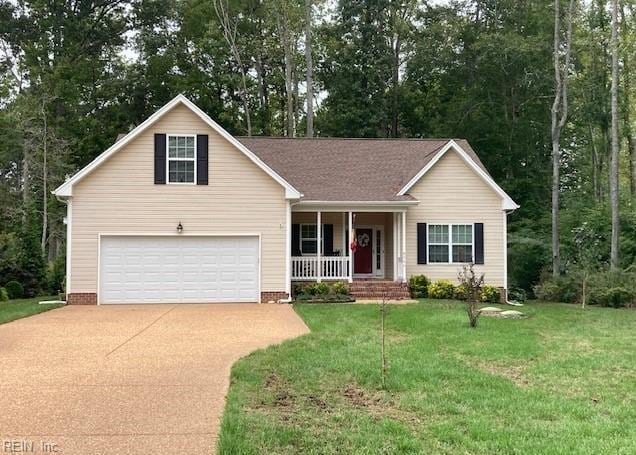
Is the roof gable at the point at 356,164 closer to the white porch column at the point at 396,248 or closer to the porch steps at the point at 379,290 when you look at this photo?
the white porch column at the point at 396,248

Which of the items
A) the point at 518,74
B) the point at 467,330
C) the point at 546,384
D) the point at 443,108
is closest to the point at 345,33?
the point at 443,108

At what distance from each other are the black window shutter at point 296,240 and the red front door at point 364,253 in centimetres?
222

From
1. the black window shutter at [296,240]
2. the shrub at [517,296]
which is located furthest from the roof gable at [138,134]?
the shrub at [517,296]

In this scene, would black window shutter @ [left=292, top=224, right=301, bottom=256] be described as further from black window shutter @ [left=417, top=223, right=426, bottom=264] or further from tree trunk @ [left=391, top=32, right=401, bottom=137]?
tree trunk @ [left=391, top=32, right=401, bottom=137]

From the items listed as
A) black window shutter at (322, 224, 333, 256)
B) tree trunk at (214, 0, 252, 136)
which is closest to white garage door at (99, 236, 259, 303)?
black window shutter at (322, 224, 333, 256)

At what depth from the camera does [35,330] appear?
10891mm

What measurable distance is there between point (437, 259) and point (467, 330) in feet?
26.0

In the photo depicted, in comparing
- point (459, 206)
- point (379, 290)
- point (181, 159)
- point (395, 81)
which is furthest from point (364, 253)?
point (395, 81)

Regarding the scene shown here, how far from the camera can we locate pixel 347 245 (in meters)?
18.8

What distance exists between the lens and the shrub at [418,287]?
17328 mm

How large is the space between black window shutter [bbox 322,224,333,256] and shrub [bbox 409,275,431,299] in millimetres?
3107

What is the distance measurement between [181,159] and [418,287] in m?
8.33

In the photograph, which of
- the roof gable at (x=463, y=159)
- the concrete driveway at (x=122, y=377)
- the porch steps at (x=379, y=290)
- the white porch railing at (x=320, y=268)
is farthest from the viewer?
the roof gable at (x=463, y=159)

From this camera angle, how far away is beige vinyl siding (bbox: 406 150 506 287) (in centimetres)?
1811
